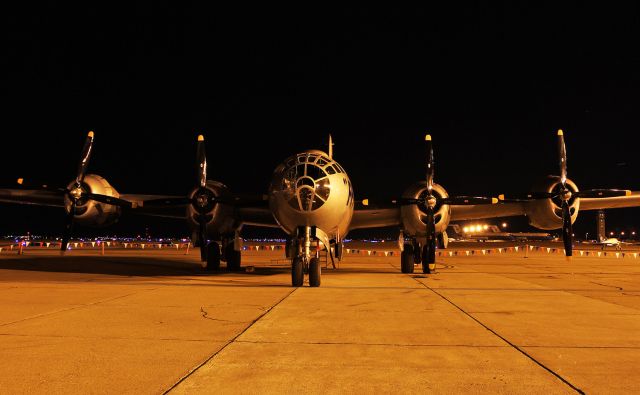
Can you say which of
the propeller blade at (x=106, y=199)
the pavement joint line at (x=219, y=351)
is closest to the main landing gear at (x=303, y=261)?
the pavement joint line at (x=219, y=351)

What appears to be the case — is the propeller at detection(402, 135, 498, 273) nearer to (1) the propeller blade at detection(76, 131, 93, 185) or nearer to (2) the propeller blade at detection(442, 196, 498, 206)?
(2) the propeller blade at detection(442, 196, 498, 206)

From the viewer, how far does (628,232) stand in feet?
530

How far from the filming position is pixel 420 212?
825 inches

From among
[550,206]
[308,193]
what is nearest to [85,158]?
[308,193]

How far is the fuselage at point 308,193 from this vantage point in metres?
15.2

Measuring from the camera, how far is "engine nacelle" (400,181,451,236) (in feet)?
68.6

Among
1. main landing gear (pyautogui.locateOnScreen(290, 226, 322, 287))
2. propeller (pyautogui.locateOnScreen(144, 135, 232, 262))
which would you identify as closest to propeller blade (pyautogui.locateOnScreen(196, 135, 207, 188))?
propeller (pyautogui.locateOnScreen(144, 135, 232, 262))

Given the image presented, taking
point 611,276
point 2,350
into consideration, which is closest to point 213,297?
point 2,350

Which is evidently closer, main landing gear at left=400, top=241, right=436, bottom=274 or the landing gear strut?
main landing gear at left=400, top=241, right=436, bottom=274

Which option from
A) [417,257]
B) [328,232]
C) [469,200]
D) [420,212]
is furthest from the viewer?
[417,257]

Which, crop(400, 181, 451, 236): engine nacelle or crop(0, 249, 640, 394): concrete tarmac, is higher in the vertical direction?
crop(400, 181, 451, 236): engine nacelle

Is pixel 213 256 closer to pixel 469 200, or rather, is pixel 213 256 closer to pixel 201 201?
pixel 201 201

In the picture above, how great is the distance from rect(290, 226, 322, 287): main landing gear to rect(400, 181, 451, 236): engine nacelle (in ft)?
20.8

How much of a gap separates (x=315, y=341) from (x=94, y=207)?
1717 centimetres
